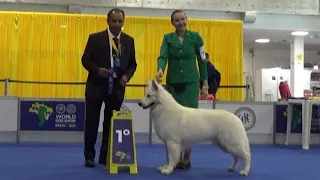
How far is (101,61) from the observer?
15.0ft

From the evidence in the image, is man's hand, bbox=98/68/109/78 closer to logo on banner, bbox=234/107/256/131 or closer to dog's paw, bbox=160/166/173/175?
dog's paw, bbox=160/166/173/175

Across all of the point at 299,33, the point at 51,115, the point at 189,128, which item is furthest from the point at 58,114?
the point at 299,33

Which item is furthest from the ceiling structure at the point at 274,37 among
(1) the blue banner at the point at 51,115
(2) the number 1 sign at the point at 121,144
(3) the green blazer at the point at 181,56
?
(2) the number 1 sign at the point at 121,144

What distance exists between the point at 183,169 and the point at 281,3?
34.6ft

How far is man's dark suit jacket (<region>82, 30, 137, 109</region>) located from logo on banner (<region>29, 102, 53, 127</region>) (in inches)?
116

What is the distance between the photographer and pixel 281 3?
Result: 45.2 ft

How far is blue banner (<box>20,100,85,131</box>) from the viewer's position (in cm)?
730

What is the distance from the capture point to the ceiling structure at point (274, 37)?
15250 mm

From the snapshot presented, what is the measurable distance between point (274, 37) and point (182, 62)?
514 inches

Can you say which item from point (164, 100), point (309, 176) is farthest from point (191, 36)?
point (309, 176)

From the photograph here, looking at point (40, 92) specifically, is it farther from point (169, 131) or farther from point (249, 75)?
point (249, 75)

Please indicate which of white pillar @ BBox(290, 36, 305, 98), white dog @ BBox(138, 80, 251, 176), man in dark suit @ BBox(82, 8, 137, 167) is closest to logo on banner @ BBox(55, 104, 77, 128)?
man in dark suit @ BBox(82, 8, 137, 167)

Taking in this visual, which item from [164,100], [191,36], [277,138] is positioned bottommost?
[277,138]

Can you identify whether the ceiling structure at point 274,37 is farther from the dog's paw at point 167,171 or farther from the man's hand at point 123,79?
the dog's paw at point 167,171
